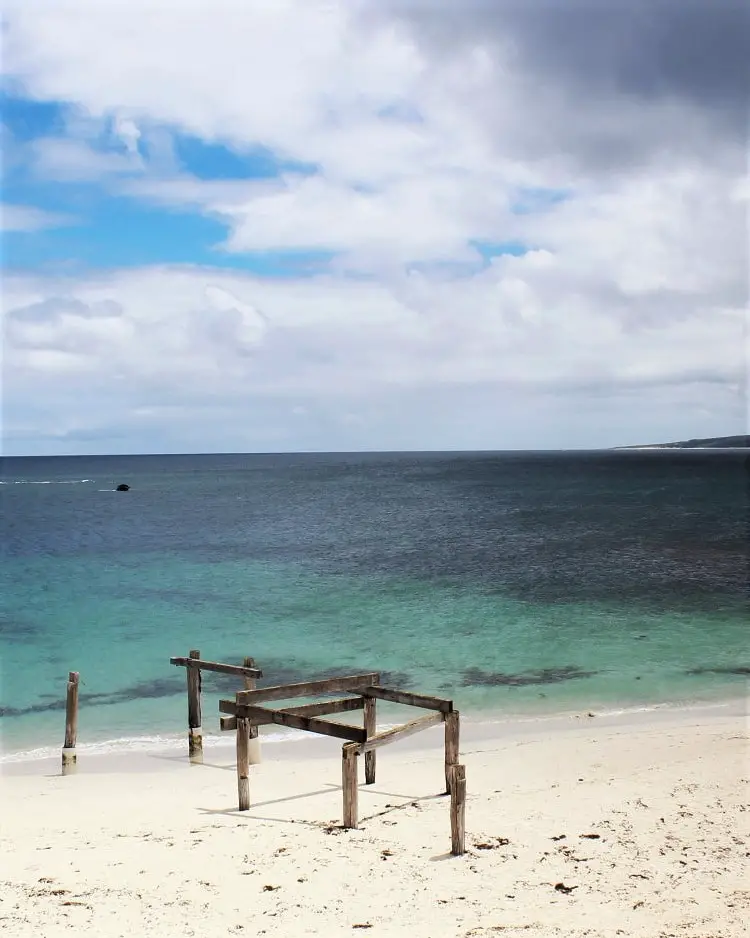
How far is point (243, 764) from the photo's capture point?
13492mm

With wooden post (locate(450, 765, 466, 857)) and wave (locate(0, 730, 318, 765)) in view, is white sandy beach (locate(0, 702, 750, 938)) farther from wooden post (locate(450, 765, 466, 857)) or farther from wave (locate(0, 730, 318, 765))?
wave (locate(0, 730, 318, 765))

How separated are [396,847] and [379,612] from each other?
21906mm

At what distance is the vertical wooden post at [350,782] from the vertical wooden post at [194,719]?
595 centimetres

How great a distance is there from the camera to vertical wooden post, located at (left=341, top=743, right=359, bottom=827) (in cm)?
1200

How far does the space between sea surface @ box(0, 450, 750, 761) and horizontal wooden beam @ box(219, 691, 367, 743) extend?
6.24m

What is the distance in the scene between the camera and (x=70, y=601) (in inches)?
1430

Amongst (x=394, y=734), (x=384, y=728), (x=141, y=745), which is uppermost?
(x=394, y=734)

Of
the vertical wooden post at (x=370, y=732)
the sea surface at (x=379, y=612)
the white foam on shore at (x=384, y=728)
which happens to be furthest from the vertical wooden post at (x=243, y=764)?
the sea surface at (x=379, y=612)

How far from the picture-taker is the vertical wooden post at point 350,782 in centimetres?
1200

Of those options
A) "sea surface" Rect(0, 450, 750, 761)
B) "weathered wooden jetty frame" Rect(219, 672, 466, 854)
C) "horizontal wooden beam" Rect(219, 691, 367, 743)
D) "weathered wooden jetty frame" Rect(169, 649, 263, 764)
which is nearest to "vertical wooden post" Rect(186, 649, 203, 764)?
"weathered wooden jetty frame" Rect(169, 649, 263, 764)

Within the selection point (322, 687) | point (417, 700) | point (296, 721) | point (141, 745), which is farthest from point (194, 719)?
point (417, 700)

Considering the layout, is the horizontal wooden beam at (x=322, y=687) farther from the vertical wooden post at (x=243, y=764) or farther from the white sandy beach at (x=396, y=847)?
the white sandy beach at (x=396, y=847)

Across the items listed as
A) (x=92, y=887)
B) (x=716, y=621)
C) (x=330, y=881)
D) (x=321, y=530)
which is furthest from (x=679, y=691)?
(x=321, y=530)

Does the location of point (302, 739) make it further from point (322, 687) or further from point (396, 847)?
point (396, 847)
